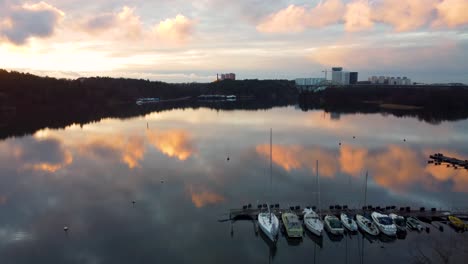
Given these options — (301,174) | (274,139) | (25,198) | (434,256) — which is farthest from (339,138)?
(25,198)

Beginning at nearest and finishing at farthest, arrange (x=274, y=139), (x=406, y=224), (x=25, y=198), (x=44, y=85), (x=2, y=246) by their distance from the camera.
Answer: (x=2, y=246) → (x=406, y=224) → (x=25, y=198) → (x=274, y=139) → (x=44, y=85)

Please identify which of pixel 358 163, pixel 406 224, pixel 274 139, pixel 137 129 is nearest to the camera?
pixel 406 224

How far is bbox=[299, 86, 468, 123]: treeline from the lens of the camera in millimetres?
55625

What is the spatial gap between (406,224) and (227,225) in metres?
5.55

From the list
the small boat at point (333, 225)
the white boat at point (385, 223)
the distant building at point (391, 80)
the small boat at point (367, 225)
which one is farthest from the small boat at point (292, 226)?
the distant building at point (391, 80)

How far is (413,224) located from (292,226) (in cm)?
379

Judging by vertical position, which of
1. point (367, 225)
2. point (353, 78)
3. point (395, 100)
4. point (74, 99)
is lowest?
point (395, 100)

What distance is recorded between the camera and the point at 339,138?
91.3 feet

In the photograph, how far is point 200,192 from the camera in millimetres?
14945

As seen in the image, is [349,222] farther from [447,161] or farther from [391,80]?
[391,80]

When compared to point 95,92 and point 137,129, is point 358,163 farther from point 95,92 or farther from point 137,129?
point 95,92

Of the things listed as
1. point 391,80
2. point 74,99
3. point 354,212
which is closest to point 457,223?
point 354,212

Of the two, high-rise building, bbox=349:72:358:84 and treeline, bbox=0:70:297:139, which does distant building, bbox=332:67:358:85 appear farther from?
treeline, bbox=0:70:297:139

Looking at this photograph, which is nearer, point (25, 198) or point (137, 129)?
point (25, 198)
